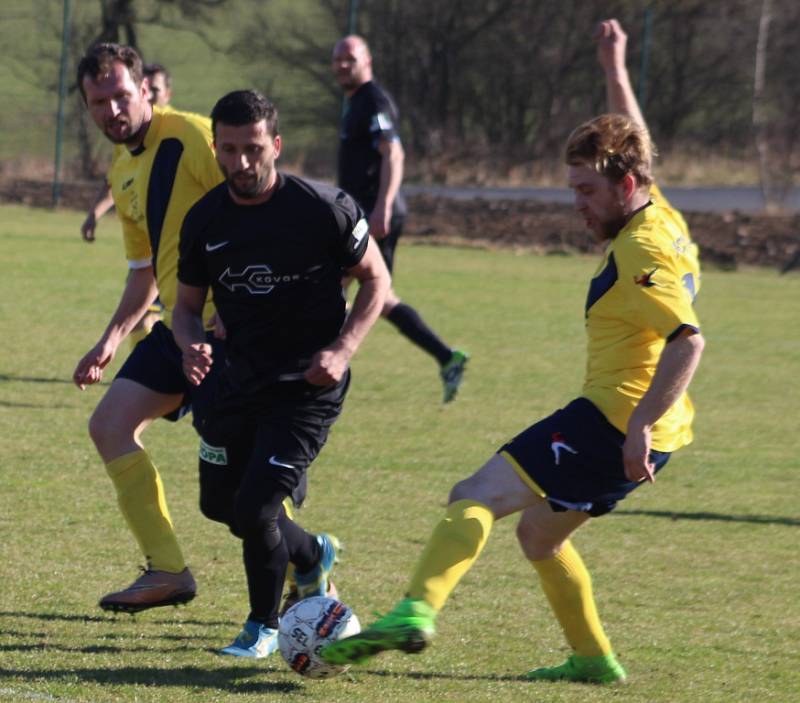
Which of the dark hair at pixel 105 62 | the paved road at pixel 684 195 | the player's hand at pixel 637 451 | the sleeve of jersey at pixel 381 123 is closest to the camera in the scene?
the player's hand at pixel 637 451

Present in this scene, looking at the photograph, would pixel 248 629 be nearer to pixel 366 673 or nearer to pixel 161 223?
pixel 366 673

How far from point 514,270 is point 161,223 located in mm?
13058

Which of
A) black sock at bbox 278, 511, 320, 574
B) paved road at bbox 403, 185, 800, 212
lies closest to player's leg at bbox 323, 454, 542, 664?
black sock at bbox 278, 511, 320, 574

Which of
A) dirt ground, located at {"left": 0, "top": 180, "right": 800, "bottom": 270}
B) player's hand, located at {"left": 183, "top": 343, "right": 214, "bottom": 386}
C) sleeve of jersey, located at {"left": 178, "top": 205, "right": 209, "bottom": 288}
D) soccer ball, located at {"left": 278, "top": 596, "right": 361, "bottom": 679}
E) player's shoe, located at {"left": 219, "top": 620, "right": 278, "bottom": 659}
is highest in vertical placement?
sleeve of jersey, located at {"left": 178, "top": 205, "right": 209, "bottom": 288}

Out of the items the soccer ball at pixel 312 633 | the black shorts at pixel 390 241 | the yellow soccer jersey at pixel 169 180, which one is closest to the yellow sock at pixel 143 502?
the yellow soccer jersey at pixel 169 180

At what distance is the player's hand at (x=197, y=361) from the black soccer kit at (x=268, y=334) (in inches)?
5.6

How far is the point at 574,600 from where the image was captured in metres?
4.06

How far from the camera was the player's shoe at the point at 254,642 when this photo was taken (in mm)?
4125

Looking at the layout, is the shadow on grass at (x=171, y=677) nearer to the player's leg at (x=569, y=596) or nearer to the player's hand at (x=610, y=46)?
the player's leg at (x=569, y=596)

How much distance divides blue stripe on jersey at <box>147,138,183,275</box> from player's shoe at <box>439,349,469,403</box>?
13.6 feet

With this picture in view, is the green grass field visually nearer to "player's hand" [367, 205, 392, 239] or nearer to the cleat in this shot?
the cleat

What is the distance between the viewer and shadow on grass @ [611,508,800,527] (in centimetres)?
637

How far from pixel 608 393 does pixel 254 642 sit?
4.25 feet

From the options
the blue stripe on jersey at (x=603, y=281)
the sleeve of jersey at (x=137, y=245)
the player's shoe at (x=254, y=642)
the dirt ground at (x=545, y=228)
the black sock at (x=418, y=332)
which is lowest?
the dirt ground at (x=545, y=228)
